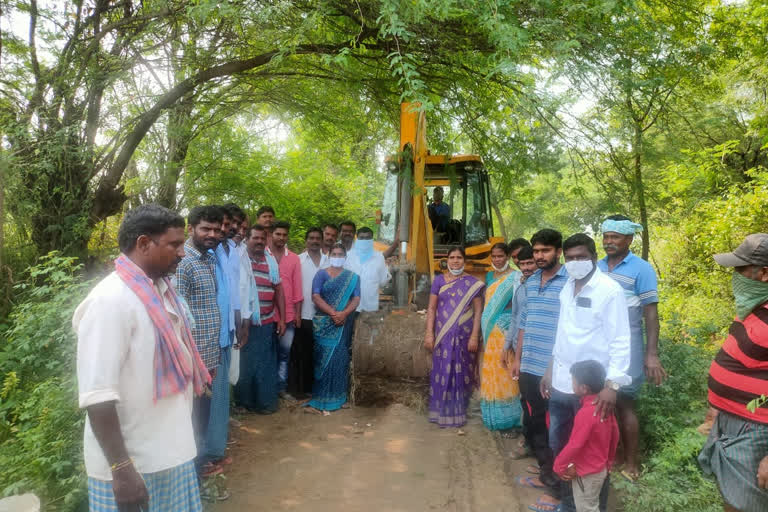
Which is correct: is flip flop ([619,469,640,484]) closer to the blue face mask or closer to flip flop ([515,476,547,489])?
flip flop ([515,476,547,489])

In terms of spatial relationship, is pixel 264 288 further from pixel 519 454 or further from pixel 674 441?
pixel 674 441

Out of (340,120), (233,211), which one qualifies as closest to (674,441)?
(233,211)

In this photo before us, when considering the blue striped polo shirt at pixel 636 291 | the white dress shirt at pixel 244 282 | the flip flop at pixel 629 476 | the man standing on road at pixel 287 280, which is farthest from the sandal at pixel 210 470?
the blue striped polo shirt at pixel 636 291

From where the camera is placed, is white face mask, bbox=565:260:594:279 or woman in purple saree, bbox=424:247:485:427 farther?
woman in purple saree, bbox=424:247:485:427

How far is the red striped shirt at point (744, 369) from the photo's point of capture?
2.26m

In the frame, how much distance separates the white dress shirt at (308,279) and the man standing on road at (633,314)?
2.99 meters

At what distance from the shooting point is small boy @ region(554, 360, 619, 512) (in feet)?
9.08

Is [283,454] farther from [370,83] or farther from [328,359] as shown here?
[370,83]

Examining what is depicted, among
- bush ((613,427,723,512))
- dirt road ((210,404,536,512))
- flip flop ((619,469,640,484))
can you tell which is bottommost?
dirt road ((210,404,536,512))

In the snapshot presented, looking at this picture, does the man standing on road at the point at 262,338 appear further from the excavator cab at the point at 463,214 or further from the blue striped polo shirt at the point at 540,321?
the excavator cab at the point at 463,214

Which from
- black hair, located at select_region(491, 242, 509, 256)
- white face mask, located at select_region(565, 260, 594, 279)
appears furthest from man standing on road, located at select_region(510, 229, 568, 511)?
black hair, located at select_region(491, 242, 509, 256)

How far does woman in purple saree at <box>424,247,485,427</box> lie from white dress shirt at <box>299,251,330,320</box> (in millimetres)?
1401

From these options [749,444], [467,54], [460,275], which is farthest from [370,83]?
[749,444]

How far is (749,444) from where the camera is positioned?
7.52ft
